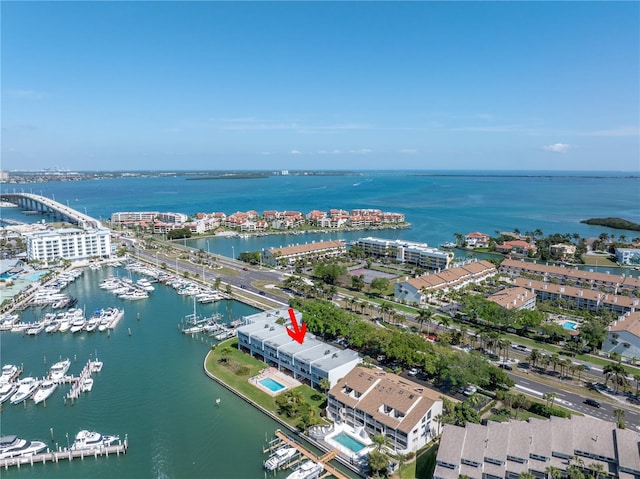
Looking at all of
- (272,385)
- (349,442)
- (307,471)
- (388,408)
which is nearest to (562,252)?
(388,408)

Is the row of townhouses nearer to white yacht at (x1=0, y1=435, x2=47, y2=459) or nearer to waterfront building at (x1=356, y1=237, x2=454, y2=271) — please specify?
waterfront building at (x1=356, y1=237, x2=454, y2=271)

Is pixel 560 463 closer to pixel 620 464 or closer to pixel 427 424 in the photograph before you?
pixel 620 464

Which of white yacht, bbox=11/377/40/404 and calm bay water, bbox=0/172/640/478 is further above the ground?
white yacht, bbox=11/377/40/404

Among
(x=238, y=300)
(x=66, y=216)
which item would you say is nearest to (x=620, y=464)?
(x=238, y=300)

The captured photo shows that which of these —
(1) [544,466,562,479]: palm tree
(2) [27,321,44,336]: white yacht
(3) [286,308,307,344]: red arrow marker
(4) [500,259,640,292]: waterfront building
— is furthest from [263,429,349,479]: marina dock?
(4) [500,259,640,292]: waterfront building

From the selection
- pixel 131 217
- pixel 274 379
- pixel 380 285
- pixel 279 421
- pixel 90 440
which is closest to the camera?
pixel 90 440

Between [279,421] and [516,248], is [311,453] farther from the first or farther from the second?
[516,248]
